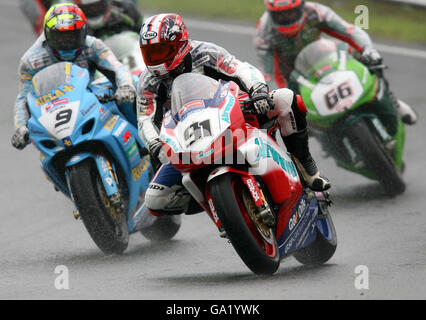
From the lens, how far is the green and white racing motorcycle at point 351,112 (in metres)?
10.3

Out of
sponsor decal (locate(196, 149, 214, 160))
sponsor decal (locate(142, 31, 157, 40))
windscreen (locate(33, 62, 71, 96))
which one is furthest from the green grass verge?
sponsor decal (locate(196, 149, 214, 160))

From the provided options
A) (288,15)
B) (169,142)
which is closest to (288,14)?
(288,15)

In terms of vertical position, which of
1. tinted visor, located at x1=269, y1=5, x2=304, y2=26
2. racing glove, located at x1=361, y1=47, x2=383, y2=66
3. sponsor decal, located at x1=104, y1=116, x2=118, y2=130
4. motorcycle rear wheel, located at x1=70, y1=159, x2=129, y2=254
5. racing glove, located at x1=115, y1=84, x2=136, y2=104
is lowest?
motorcycle rear wheel, located at x1=70, y1=159, x2=129, y2=254

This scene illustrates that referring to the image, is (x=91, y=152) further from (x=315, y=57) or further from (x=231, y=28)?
(x=231, y=28)

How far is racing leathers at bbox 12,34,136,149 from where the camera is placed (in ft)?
29.9

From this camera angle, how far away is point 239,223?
6.76 meters

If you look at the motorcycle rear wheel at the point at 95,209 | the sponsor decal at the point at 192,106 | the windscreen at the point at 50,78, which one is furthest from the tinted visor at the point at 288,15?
the sponsor decal at the point at 192,106

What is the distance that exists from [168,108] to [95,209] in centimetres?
109

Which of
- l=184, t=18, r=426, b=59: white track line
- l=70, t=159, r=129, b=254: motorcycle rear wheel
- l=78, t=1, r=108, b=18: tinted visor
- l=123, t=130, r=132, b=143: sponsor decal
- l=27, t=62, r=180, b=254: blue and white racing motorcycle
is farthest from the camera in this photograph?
l=184, t=18, r=426, b=59: white track line

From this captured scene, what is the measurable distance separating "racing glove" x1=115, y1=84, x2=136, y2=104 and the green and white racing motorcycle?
200 centimetres

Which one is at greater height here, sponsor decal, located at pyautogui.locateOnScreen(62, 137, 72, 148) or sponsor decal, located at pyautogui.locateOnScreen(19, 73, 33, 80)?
sponsor decal, located at pyautogui.locateOnScreen(19, 73, 33, 80)

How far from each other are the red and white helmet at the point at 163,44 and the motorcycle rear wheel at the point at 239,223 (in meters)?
1.03

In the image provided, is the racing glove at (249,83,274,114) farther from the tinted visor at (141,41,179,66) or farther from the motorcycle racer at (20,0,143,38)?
the motorcycle racer at (20,0,143,38)

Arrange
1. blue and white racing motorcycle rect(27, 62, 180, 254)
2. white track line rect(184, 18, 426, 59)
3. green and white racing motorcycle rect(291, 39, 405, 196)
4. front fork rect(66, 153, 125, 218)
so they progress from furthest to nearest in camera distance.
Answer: white track line rect(184, 18, 426, 59) → green and white racing motorcycle rect(291, 39, 405, 196) → front fork rect(66, 153, 125, 218) → blue and white racing motorcycle rect(27, 62, 180, 254)
